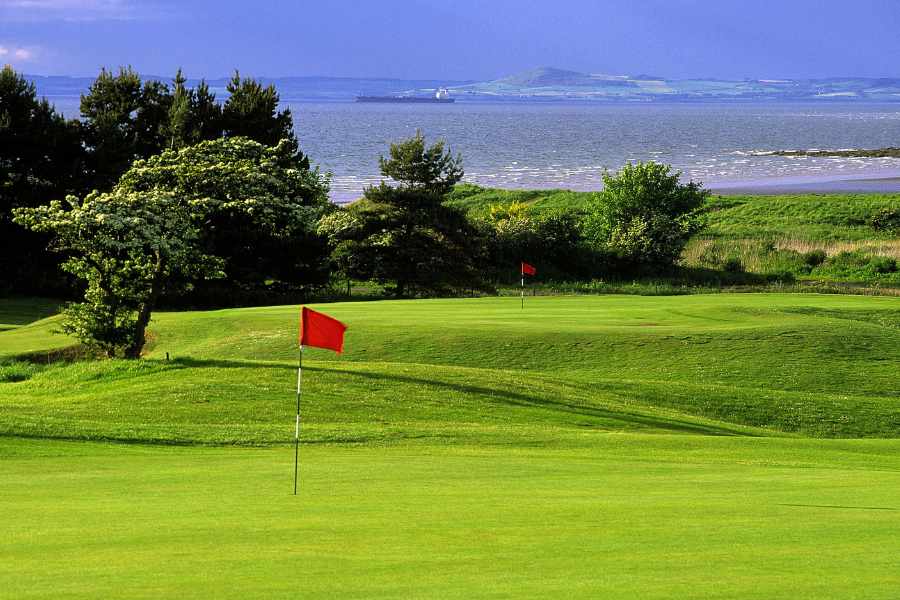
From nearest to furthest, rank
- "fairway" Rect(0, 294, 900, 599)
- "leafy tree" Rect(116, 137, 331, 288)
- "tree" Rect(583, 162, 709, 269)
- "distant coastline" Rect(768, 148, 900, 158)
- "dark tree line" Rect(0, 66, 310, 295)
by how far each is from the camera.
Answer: "fairway" Rect(0, 294, 900, 599) → "leafy tree" Rect(116, 137, 331, 288) → "dark tree line" Rect(0, 66, 310, 295) → "tree" Rect(583, 162, 709, 269) → "distant coastline" Rect(768, 148, 900, 158)

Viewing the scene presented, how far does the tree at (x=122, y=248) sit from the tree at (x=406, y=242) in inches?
978

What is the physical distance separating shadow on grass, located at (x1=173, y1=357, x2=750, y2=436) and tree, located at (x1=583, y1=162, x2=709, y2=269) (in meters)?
39.0

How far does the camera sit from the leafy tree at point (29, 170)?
165 feet

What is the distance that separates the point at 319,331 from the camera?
1531cm

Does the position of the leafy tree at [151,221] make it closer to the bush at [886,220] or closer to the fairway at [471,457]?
the fairway at [471,457]

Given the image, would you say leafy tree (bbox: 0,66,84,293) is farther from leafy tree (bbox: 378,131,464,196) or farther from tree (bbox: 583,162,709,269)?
tree (bbox: 583,162,709,269)

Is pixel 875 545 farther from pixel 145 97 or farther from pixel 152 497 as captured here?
pixel 145 97

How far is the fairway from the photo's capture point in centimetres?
848

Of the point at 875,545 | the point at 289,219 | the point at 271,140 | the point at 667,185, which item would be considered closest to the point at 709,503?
the point at 875,545

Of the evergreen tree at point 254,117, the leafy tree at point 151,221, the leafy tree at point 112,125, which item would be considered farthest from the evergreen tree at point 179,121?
the leafy tree at point 151,221

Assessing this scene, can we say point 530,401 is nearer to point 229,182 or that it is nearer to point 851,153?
point 229,182

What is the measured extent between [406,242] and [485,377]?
27862mm

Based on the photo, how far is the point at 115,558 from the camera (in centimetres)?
870

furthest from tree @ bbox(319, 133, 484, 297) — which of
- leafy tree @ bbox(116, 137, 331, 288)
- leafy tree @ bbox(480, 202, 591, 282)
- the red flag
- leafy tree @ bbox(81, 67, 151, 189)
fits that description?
the red flag
